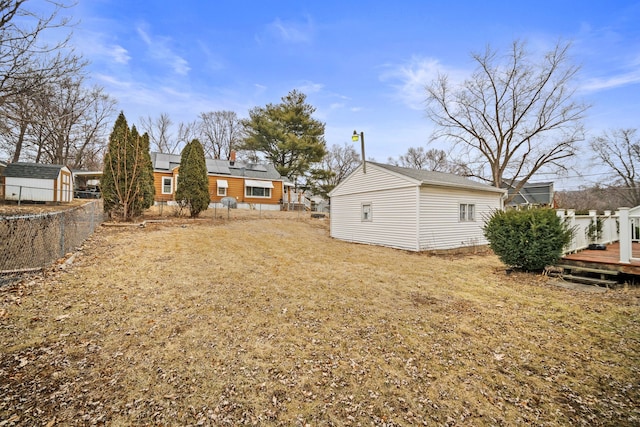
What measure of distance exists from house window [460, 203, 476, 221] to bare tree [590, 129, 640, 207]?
93.3 ft

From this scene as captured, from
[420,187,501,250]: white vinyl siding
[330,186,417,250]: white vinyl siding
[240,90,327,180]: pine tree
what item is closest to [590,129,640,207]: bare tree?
[420,187,501,250]: white vinyl siding

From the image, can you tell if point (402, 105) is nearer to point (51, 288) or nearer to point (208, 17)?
point (208, 17)

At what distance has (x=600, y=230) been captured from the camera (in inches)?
352

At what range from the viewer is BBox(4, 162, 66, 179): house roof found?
15.4 metres

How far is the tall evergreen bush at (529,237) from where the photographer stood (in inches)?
268

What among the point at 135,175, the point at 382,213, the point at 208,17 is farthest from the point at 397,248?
the point at 208,17

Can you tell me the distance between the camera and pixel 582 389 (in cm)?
265

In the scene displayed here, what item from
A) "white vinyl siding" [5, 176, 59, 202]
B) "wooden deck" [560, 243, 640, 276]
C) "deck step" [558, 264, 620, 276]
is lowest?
"deck step" [558, 264, 620, 276]

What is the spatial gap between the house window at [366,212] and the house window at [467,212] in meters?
3.98

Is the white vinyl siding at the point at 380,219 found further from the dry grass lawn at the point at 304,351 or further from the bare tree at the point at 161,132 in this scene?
the bare tree at the point at 161,132

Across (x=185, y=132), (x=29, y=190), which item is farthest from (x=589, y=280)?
(x=185, y=132)

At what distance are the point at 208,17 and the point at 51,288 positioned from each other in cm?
1149

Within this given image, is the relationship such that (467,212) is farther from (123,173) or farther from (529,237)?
(123,173)

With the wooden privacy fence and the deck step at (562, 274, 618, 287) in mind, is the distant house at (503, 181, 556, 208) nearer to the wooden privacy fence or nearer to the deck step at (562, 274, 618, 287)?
the wooden privacy fence
